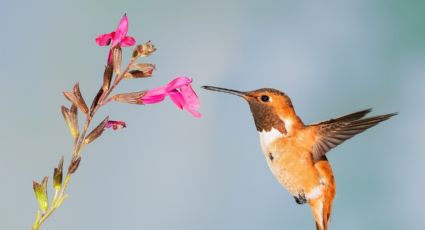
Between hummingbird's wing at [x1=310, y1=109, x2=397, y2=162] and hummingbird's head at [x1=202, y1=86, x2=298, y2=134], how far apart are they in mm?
310

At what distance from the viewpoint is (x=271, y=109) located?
14.6ft

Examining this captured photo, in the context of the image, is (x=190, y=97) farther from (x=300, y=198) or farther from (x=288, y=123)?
(x=300, y=198)

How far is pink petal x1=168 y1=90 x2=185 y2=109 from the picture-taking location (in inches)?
139

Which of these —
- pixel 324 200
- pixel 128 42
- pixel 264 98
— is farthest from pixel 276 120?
pixel 128 42

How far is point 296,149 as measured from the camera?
4.56 metres

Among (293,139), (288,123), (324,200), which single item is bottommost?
(324,200)

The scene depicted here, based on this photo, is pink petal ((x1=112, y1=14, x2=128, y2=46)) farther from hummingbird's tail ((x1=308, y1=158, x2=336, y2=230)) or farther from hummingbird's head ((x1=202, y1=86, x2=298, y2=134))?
hummingbird's tail ((x1=308, y1=158, x2=336, y2=230))

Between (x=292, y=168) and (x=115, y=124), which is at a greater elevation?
(x=115, y=124)

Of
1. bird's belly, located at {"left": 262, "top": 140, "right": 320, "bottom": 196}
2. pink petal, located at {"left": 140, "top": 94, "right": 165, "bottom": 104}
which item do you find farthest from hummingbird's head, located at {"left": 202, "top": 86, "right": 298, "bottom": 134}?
pink petal, located at {"left": 140, "top": 94, "right": 165, "bottom": 104}

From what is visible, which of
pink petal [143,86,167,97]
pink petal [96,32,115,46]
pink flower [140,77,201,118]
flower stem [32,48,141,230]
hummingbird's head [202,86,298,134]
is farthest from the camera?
hummingbird's head [202,86,298,134]

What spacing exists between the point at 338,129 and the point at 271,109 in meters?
0.63

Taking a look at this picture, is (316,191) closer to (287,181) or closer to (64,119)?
(287,181)

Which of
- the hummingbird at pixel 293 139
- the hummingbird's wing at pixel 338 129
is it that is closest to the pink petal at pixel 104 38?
the hummingbird at pixel 293 139

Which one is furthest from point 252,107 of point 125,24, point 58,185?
point 58,185
